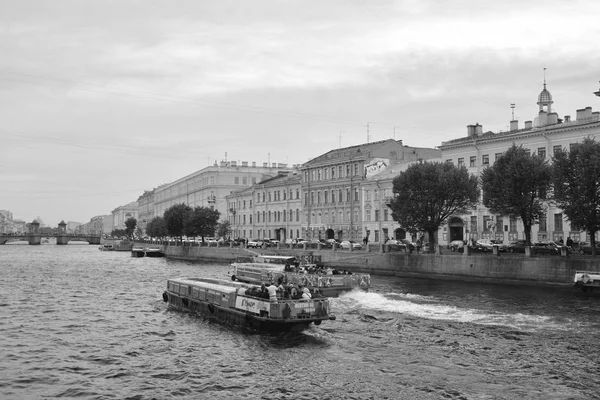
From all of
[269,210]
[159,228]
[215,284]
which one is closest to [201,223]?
[269,210]

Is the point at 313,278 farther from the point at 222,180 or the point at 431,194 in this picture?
the point at 222,180

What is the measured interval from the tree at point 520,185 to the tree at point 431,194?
6.71 metres

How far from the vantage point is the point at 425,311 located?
33312 millimetres

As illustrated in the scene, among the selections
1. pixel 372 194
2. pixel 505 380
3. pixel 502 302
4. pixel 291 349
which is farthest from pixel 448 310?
pixel 372 194

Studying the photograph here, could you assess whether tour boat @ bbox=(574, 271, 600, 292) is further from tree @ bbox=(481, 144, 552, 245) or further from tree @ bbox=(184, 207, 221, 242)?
tree @ bbox=(184, 207, 221, 242)

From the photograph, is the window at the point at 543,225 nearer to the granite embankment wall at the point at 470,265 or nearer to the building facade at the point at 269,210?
the granite embankment wall at the point at 470,265

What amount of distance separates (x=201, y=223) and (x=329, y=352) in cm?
8208

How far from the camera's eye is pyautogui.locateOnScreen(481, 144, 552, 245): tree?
160 ft

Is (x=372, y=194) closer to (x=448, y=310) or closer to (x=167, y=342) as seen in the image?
(x=448, y=310)

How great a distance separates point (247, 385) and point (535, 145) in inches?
1842

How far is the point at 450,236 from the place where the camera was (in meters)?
A: 70.2

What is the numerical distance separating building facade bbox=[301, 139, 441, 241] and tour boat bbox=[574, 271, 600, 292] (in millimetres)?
39432

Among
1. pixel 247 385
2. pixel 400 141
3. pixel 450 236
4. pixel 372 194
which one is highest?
pixel 400 141

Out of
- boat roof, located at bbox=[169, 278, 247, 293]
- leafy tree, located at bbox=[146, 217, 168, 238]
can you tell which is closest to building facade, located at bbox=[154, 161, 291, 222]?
leafy tree, located at bbox=[146, 217, 168, 238]
